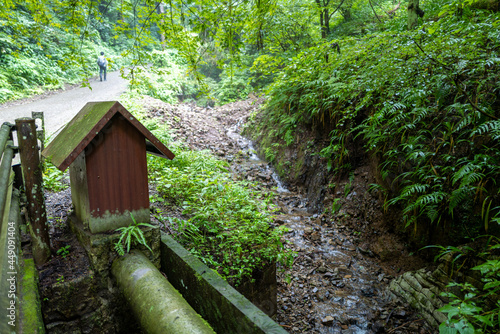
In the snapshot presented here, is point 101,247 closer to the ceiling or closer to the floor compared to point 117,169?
closer to the floor

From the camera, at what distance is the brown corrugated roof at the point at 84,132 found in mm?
2645

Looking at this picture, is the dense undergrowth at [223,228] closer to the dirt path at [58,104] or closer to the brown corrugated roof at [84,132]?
the brown corrugated roof at [84,132]

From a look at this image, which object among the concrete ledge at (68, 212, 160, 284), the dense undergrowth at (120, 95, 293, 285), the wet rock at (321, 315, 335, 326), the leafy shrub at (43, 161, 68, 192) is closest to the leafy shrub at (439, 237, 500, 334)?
the wet rock at (321, 315, 335, 326)

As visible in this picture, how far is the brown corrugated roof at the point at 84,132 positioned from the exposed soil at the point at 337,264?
3.76ft

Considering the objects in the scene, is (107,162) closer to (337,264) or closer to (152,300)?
(152,300)

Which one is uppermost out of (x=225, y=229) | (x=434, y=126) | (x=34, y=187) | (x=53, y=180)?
(x=434, y=126)

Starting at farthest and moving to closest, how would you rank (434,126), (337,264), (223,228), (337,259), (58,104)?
(58,104)
(337,259)
(337,264)
(434,126)
(223,228)

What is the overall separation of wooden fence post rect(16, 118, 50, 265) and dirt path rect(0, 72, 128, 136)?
22.3ft

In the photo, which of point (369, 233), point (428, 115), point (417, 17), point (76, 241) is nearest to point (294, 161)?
point (369, 233)

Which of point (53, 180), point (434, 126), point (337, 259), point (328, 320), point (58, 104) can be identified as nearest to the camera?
point (328, 320)

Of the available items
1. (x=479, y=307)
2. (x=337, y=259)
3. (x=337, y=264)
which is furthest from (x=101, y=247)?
(x=337, y=259)

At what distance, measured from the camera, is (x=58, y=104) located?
12523 mm

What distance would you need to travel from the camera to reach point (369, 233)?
5.71 metres

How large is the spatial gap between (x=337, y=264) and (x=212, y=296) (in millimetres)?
3429
